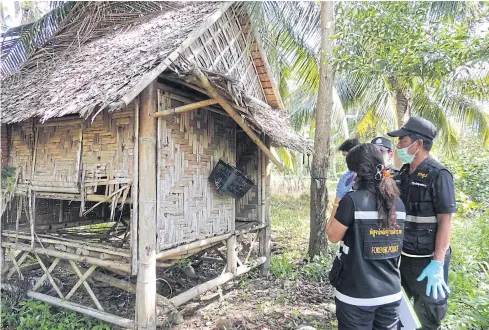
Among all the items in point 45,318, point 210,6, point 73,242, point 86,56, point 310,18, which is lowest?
point 45,318

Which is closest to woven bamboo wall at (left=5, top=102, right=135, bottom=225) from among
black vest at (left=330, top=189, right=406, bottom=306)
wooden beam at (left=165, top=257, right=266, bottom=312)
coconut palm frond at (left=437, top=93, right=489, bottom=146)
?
wooden beam at (left=165, top=257, right=266, bottom=312)

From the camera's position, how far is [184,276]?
19.9 feet

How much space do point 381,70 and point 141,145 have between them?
9.68 ft

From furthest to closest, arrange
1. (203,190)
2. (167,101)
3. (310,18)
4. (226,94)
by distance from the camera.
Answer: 1. (310,18)
2. (203,190)
3. (167,101)
4. (226,94)

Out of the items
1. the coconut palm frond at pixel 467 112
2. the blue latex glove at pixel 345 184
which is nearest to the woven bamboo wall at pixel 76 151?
the blue latex glove at pixel 345 184

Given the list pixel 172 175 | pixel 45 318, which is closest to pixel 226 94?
pixel 172 175

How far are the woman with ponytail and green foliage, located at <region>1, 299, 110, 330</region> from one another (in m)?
3.17

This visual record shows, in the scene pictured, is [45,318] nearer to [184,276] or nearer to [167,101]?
[184,276]

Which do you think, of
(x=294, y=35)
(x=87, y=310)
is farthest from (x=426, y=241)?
(x=294, y=35)

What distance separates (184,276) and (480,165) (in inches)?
301

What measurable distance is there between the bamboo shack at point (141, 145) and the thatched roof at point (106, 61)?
3cm

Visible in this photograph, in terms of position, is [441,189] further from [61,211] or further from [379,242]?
[61,211]

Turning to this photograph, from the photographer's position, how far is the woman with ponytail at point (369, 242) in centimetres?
223

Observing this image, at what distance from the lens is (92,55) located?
4977mm
